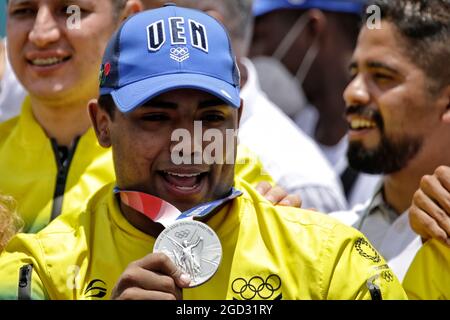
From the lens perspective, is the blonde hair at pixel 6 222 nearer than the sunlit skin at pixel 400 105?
Yes

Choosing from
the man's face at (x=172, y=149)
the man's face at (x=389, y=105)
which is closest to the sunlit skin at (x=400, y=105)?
the man's face at (x=389, y=105)

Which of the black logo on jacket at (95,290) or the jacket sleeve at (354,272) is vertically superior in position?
the jacket sleeve at (354,272)

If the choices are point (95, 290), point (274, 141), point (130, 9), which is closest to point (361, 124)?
point (274, 141)

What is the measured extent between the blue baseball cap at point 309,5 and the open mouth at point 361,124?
3.46 meters

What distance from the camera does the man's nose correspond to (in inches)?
191

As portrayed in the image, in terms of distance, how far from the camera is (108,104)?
3.90 m

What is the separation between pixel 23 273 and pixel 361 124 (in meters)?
1.99

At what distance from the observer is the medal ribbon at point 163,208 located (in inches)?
143

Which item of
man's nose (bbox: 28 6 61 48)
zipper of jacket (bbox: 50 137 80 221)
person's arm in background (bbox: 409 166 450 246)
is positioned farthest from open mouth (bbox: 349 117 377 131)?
man's nose (bbox: 28 6 61 48)

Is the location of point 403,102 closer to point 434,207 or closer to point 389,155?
point 389,155

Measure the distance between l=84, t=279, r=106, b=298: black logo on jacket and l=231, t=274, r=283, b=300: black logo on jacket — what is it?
383 mm

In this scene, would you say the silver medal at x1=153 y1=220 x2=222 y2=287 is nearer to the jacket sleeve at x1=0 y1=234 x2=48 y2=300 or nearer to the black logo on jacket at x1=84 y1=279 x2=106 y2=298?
the black logo on jacket at x1=84 y1=279 x2=106 y2=298

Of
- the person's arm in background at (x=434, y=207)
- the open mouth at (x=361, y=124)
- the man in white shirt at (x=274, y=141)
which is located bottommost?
the man in white shirt at (x=274, y=141)

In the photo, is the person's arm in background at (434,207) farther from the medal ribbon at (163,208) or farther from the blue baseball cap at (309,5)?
the blue baseball cap at (309,5)
